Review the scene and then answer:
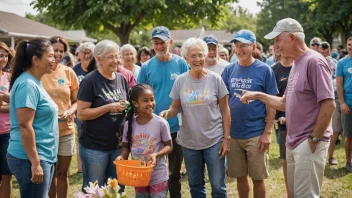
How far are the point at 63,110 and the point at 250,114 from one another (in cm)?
218

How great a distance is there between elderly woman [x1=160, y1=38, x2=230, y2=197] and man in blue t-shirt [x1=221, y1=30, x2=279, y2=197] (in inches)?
10.9

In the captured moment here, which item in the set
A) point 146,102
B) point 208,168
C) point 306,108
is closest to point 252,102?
point 208,168

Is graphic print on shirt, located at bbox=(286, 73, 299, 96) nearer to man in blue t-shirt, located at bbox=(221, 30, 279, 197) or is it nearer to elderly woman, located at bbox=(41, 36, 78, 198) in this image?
man in blue t-shirt, located at bbox=(221, 30, 279, 197)

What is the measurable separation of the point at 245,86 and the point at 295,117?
1.03 m

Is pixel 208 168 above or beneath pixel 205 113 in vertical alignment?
beneath

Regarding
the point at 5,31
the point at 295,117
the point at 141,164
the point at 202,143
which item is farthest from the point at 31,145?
the point at 5,31

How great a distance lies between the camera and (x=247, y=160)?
487 cm

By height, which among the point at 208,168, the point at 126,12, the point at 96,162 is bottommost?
the point at 208,168

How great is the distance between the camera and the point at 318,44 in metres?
8.80

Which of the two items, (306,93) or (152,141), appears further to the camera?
(152,141)

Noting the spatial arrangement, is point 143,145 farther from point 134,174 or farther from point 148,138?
point 134,174

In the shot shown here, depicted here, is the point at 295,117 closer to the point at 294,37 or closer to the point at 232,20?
the point at 294,37

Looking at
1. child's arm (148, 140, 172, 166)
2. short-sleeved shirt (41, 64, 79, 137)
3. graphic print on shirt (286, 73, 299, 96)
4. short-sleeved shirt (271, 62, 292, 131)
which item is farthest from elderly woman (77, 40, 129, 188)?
short-sleeved shirt (271, 62, 292, 131)

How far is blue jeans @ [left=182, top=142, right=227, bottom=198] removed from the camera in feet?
14.8
